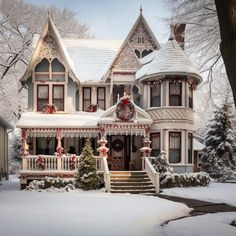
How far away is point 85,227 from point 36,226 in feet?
3.85

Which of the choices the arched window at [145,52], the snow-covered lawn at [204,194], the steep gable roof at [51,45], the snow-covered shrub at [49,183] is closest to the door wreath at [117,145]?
the steep gable roof at [51,45]

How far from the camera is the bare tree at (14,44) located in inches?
1396

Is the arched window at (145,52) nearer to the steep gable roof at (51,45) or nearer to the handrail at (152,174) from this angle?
the steep gable roof at (51,45)

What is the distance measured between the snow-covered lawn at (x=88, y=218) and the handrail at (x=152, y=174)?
16.8 feet

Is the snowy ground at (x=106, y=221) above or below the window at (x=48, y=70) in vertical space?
below

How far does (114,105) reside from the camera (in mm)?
23797

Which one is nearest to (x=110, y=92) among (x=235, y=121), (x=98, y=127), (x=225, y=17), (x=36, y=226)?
(x=98, y=127)

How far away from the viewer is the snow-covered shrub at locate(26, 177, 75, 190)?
21.2 meters

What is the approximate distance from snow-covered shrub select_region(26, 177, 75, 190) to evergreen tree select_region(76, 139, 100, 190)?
0.65 metres

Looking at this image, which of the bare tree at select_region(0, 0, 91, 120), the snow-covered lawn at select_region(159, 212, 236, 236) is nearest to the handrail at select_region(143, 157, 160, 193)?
the snow-covered lawn at select_region(159, 212, 236, 236)

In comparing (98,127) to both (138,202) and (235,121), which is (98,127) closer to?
(138,202)

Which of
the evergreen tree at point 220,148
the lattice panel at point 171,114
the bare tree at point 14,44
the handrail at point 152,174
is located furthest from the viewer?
the bare tree at point 14,44

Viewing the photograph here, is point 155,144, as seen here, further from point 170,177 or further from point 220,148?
point 220,148

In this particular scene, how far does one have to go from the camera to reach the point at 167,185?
866 inches
